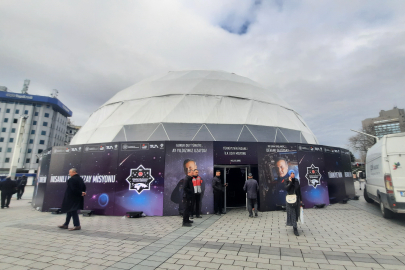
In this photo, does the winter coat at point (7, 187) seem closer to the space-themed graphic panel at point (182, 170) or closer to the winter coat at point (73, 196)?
the winter coat at point (73, 196)

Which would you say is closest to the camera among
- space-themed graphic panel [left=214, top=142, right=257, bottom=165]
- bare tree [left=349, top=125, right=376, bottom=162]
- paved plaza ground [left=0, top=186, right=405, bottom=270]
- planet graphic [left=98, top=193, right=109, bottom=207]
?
paved plaza ground [left=0, top=186, right=405, bottom=270]

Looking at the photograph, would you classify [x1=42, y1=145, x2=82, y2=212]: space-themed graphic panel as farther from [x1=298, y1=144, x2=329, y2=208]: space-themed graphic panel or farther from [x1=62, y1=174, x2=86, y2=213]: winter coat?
[x1=298, y1=144, x2=329, y2=208]: space-themed graphic panel

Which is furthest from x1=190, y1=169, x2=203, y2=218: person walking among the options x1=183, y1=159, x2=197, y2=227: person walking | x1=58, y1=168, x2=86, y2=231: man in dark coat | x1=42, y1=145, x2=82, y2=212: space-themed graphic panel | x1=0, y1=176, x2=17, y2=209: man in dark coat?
x1=0, y1=176, x2=17, y2=209: man in dark coat

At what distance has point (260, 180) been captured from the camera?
9375mm

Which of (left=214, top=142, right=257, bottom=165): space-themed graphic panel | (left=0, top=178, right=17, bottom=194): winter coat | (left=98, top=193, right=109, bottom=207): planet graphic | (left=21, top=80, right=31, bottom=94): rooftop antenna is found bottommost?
(left=98, top=193, right=109, bottom=207): planet graphic

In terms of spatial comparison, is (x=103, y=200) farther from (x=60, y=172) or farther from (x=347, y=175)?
(x=347, y=175)

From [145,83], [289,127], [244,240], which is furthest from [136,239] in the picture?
[145,83]

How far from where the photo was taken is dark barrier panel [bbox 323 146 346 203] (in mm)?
11238

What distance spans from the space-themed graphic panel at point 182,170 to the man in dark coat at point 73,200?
10.4ft

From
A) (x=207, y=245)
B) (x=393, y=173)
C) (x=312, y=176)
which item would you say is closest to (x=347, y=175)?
(x=312, y=176)

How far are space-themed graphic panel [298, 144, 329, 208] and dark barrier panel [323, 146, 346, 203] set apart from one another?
2.21ft

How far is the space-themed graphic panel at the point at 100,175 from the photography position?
882 centimetres

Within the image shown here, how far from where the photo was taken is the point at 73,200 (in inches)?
254

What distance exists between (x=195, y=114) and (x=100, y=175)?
19.5 ft
